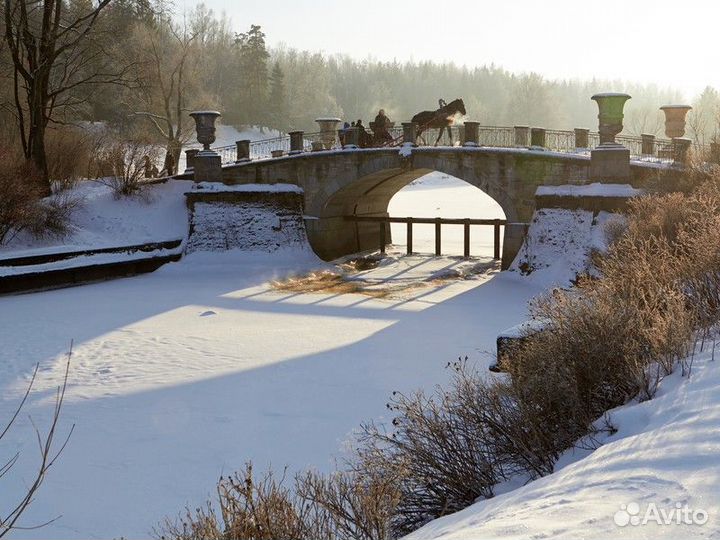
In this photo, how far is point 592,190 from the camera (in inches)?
834

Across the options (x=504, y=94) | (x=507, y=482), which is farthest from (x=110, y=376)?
(x=504, y=94)

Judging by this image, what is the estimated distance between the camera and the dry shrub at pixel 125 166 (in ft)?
86.5

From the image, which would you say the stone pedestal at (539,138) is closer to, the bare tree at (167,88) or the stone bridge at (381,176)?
the stone bridge at (381,176)

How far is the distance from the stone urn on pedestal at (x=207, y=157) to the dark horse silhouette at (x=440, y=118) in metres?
6.89

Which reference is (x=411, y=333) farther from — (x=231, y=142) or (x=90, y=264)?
(x=231, y=142)

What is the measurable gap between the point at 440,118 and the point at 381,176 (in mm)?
3201

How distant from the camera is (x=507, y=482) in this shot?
6617 millimetres

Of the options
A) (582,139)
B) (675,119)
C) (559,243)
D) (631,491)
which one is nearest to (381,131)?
(582,139)

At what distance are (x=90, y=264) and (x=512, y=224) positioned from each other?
12.6m

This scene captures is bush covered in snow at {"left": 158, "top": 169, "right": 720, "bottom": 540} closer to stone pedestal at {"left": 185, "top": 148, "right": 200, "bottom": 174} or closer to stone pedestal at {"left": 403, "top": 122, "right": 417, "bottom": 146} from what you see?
stone pedestal at {"left": 403, "top": 122, "right": 417, "bottom": 146}

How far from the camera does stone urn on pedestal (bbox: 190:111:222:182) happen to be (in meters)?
26.2

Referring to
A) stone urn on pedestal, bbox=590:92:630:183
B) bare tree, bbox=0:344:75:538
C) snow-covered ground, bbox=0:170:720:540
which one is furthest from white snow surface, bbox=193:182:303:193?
bare tree, bbox=0:344:75:538

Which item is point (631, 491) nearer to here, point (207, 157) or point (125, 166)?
point (207, 157)

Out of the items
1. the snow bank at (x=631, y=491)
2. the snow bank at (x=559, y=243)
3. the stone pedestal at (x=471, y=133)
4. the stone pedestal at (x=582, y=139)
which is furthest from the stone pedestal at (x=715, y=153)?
the snow bank at (x=631, y=491)
